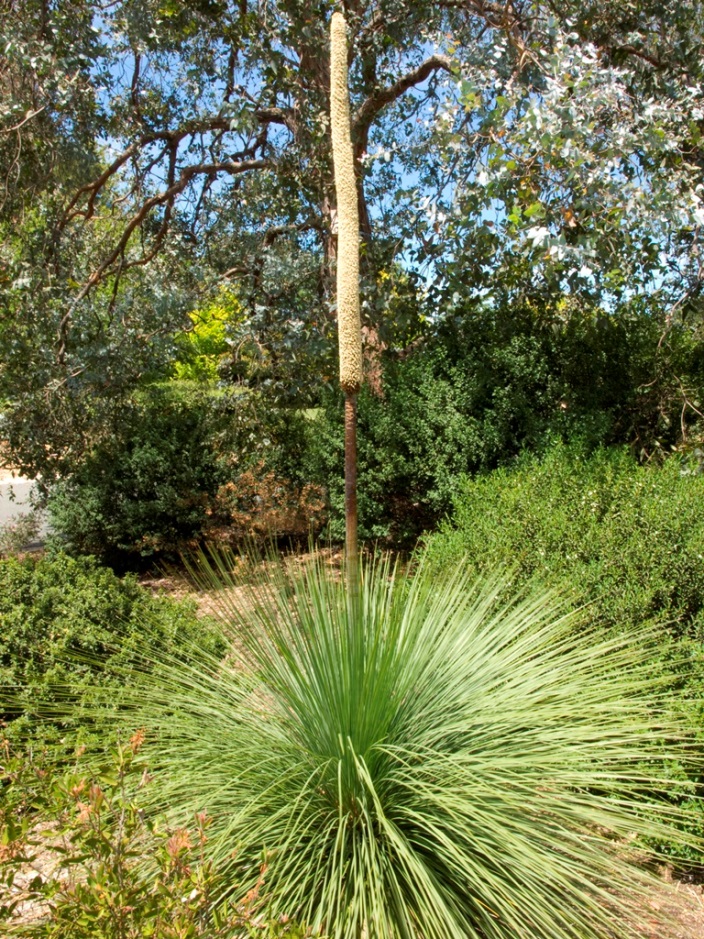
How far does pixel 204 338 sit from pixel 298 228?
13.4 m

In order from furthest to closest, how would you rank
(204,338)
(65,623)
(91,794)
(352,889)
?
(204,338) < (65,623) < (352,889) < (91,794)

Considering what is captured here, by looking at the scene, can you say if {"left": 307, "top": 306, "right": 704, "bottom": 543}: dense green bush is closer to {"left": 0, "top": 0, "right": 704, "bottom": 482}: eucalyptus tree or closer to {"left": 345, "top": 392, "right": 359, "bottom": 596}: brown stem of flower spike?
{"left": 0, "top": 0, "right": 704, "bottom": 482}: eucalyptus tree

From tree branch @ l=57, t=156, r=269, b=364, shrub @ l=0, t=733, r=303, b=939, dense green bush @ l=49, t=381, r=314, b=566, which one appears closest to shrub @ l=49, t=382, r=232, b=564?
dense green bush @ l=49, t=381, r=314, b=566

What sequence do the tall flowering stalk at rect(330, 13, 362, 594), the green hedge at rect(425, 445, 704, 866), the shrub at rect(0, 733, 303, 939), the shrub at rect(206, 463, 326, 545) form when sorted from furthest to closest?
A: the shrub at rect(206, 463, 326, 545)
the green hedge at rect(425, 445, 704, 866)
the tall flowering stalk at rect(330, 13, 362, 594)
the shrub at rect(0, 733, 303, 939)

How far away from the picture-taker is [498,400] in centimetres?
693

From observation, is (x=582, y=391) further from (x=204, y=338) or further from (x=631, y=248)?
(x=204, y=338)

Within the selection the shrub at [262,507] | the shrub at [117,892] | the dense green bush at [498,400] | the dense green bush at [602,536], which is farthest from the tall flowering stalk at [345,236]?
the shrub at [262,507]

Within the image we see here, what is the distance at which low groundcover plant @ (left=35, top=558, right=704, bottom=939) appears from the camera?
238 cm

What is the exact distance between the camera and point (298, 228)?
8.48m

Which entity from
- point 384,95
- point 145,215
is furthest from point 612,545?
point 145,215

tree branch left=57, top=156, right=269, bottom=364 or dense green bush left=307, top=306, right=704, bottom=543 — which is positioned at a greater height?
tree branch left=57, top=156, right=269, bottom=364

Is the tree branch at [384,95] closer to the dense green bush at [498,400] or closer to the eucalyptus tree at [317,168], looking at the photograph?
the eucalyptus tree at [317,168]

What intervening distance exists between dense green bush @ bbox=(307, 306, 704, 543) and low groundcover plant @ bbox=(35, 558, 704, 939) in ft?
12.5

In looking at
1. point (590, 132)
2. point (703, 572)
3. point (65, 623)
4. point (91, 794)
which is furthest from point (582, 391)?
point (91, 794)
